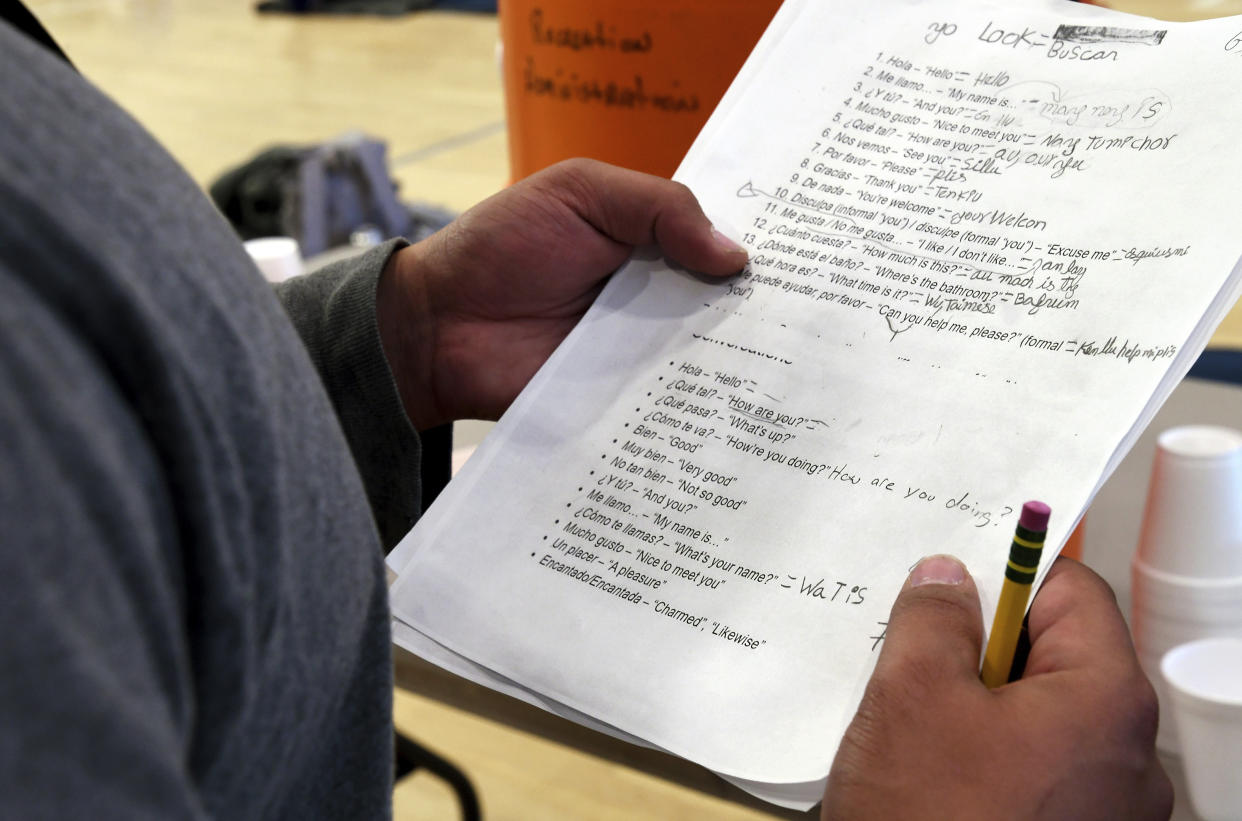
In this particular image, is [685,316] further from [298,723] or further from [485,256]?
[298,723]

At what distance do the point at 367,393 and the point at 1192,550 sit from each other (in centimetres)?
42

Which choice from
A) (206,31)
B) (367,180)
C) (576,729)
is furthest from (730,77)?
(206,31)

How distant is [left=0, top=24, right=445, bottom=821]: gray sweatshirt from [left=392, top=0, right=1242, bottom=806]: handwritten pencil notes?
18 cm

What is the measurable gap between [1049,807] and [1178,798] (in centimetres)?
16

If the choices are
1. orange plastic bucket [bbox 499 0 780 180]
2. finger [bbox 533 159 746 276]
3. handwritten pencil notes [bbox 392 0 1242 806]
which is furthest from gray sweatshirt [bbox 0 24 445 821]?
orange plastic bucket [bbox 499 0 780 180]

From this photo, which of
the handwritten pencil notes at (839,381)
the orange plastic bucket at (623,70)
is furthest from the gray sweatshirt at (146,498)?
the orange plastic bucket at (623,70)

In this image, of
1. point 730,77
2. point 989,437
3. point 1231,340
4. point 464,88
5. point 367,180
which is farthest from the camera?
point 464,88

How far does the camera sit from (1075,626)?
1.35ft

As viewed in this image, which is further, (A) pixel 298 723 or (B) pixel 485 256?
(B) pixel 485 256

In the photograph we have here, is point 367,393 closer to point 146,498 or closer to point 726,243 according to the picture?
point 726,243

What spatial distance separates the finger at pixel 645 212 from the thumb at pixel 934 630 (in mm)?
206

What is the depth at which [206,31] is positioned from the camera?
14.2 ft

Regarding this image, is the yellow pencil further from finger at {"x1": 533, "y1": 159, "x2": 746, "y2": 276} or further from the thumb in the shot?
finger at {"x1": 533, "y1": 159, "x2": 746, "y2": 276}

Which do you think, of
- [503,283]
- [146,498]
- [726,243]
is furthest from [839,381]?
[146,498]
